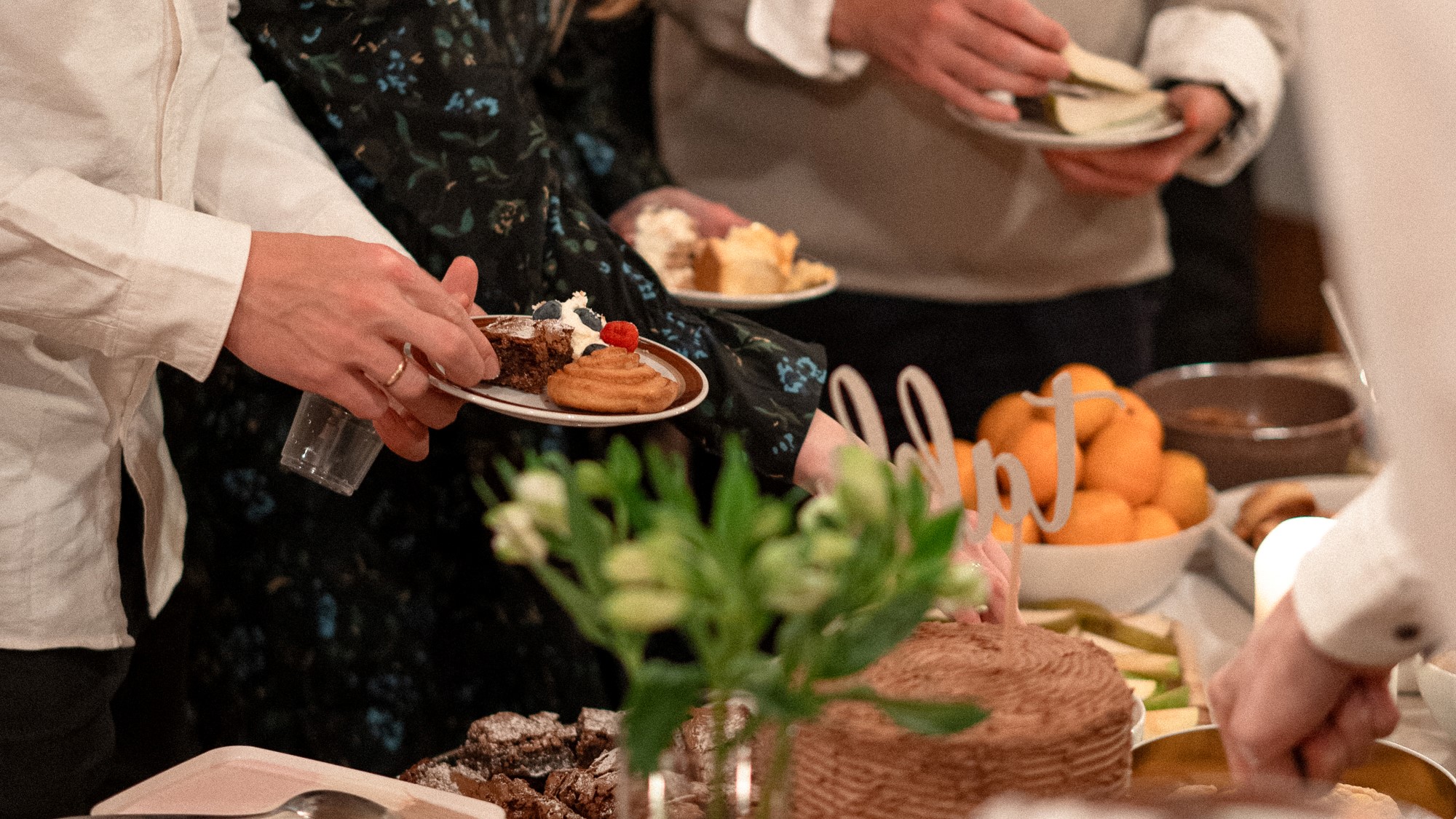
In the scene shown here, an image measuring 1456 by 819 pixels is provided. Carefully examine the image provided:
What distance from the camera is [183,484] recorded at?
1371mm

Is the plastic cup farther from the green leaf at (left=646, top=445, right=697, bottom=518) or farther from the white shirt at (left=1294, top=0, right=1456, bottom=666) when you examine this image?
the white shirt at (left=1294, top=0, right=1456, bottom=666)

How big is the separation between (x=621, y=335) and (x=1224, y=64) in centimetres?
110

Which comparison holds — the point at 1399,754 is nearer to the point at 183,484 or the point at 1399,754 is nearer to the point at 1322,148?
the point at 1322,148

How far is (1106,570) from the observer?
1.34 meters

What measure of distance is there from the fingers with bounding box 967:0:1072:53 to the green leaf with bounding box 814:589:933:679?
1200 mm

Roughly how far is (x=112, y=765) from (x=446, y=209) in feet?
2.41

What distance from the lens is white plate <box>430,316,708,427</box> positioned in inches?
36.7

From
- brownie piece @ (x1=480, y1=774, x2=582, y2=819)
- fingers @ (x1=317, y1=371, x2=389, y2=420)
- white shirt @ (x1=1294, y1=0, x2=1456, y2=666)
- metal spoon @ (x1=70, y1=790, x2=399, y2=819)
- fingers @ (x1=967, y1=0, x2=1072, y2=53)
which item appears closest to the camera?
white shirt @ (x1=1294, y1=0, x2=1456, y2=666)

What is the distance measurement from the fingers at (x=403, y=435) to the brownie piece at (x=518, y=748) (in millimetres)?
Answer: 237

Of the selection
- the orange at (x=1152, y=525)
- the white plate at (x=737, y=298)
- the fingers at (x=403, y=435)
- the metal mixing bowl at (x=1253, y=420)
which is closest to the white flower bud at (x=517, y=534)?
the fingers at (x=403, y=435)

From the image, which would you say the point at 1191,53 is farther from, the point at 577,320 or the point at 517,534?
→ the point at 517,534

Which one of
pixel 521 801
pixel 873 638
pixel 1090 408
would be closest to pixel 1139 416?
pixel 1090 408

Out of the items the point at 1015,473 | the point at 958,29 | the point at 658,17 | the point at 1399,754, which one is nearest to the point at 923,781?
the point at 1015,473

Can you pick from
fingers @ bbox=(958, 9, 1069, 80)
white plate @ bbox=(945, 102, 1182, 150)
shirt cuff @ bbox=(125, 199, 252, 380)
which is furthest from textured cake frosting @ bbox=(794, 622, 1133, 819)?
fingers @ bbox=(958, 9, 1069, 80)
